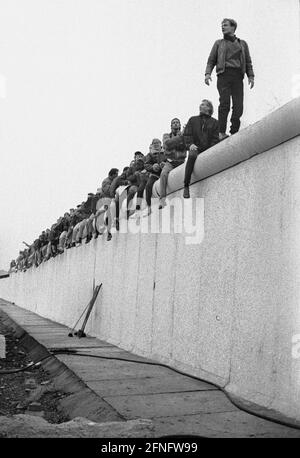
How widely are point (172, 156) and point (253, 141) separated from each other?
3415 mm

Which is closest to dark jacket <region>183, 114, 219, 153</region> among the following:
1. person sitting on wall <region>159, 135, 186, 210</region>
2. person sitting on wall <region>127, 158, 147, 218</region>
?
person sitting on wall <region>159, 135, 186, 210</region>

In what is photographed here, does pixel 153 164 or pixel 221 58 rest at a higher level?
pixel 221 58

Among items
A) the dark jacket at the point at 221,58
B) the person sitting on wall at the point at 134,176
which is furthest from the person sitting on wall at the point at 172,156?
the person sitting on wall at the point at 134,176

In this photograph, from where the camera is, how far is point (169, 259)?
9.06 m

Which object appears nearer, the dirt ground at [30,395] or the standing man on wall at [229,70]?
the dirt ground at [30,395]

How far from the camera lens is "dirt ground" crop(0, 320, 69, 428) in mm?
6309

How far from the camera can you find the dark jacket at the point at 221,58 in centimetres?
816

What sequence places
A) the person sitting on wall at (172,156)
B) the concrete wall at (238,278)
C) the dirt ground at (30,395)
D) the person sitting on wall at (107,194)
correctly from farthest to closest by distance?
1. the person sitting on wall at (107,194)
2. the person sitting on wall at (172,156)
3. the dirt ground at (30,395)
4. the concrete wall at (238,278)

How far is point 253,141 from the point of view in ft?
20.2

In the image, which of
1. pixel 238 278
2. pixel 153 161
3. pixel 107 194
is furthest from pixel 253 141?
pixel 107 194

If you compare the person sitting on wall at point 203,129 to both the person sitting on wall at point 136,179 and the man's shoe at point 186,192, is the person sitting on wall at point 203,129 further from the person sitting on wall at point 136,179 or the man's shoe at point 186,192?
the person sitting on wall at point 136,179

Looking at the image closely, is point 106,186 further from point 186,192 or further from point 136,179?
point 186,192

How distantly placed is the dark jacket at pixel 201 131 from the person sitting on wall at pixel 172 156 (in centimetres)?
89
